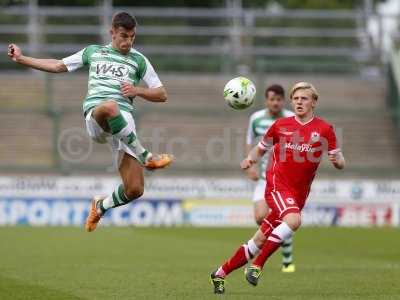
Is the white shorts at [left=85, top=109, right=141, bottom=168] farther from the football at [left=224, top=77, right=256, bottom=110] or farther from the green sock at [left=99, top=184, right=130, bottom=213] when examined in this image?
the football at [left=224, top=77, right=256, bottom=110]

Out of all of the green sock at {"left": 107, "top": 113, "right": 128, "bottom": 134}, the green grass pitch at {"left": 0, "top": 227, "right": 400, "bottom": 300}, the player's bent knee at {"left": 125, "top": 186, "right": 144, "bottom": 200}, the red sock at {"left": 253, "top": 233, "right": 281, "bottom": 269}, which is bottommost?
the green grass pitch at {"left": 0, "top": 227, "right": 400, "bottom": 300}

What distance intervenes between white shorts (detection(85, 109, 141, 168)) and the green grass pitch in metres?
1.45

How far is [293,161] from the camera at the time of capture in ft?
35.2

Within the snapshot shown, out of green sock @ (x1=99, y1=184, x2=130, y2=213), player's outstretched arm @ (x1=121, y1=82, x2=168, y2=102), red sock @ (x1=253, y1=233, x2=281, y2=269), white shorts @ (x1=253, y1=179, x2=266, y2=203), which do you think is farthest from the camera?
white shorts @ (x1=253, y1=179, x2=266, y2=203)

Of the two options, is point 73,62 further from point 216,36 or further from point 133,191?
point 216,36

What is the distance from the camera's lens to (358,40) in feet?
121

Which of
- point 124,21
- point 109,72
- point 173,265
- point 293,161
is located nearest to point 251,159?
point 293,161

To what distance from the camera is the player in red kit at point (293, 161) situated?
10516mm

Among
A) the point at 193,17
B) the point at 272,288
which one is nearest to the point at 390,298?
the point at 272,288

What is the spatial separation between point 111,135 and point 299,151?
2.03 m

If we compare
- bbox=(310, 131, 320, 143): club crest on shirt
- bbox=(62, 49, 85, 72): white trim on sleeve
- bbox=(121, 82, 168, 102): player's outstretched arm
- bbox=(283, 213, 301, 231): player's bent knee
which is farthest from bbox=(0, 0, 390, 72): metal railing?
bbox=(283, 213, 301, 231): player's bent knee

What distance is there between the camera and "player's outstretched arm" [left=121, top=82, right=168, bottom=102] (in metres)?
Answer: 10.7

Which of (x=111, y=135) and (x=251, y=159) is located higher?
(x=111, y=135)

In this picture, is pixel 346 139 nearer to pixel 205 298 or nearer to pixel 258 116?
pixel 258 116
